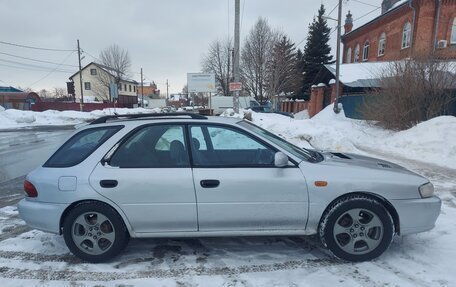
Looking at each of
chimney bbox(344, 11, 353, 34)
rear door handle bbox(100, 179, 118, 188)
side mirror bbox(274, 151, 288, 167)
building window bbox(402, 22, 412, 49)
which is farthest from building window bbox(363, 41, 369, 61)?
rear door handle bbox(100, 179, 118, 188)

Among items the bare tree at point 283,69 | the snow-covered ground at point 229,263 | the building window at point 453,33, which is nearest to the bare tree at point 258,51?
the bare tree at point 283,69

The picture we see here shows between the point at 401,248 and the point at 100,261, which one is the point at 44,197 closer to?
the point at 100,261

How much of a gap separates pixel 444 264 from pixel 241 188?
2300 mm

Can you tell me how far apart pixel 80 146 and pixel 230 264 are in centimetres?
221

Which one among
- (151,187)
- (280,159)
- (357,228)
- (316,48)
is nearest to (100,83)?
(316,48)

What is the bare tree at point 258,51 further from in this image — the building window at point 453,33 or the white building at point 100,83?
the white building at point 100,83

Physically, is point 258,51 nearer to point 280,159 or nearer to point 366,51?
point 366,51

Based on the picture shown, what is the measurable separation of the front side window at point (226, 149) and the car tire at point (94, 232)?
44.4 inches

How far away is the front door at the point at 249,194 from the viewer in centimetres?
319

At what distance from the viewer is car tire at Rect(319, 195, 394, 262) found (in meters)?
3.22

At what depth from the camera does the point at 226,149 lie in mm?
3584

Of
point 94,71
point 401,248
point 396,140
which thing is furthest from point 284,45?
point 94,71

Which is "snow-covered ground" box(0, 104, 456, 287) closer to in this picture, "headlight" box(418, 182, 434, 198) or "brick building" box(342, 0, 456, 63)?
"headlight" box(418, 182, 434, 198)

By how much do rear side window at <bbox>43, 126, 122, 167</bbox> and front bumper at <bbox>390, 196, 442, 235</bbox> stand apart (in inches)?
130
